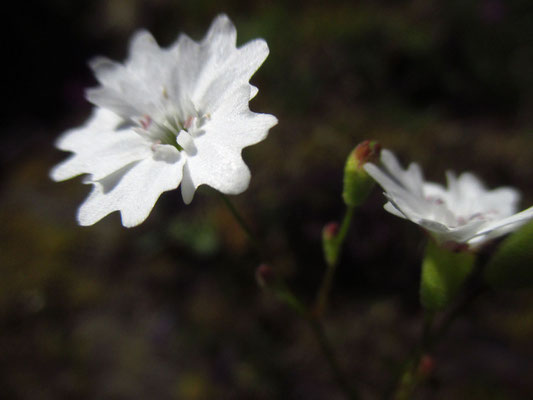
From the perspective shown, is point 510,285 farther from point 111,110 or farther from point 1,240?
point 1,240

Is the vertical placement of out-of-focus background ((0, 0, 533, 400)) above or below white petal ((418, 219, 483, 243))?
above

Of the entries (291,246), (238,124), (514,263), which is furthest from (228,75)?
(291,246)

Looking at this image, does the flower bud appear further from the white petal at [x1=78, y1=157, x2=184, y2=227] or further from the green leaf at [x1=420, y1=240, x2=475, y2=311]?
the white petal at [x1=78, y1=157, x2=184, y2=227]

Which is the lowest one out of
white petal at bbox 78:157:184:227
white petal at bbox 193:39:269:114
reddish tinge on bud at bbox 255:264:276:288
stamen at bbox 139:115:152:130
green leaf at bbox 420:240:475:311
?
green leaf at bbox 420:240:475:311

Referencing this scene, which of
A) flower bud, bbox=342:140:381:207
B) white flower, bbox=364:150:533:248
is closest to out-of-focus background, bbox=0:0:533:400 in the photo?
white flower, bbox=364:150:533:248

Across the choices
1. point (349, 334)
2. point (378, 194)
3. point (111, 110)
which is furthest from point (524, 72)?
point (111, 110)

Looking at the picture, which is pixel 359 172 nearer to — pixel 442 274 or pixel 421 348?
pixel 442 274

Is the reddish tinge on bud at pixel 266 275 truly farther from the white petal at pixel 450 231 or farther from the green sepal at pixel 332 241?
the white petal at pixel 450 231
